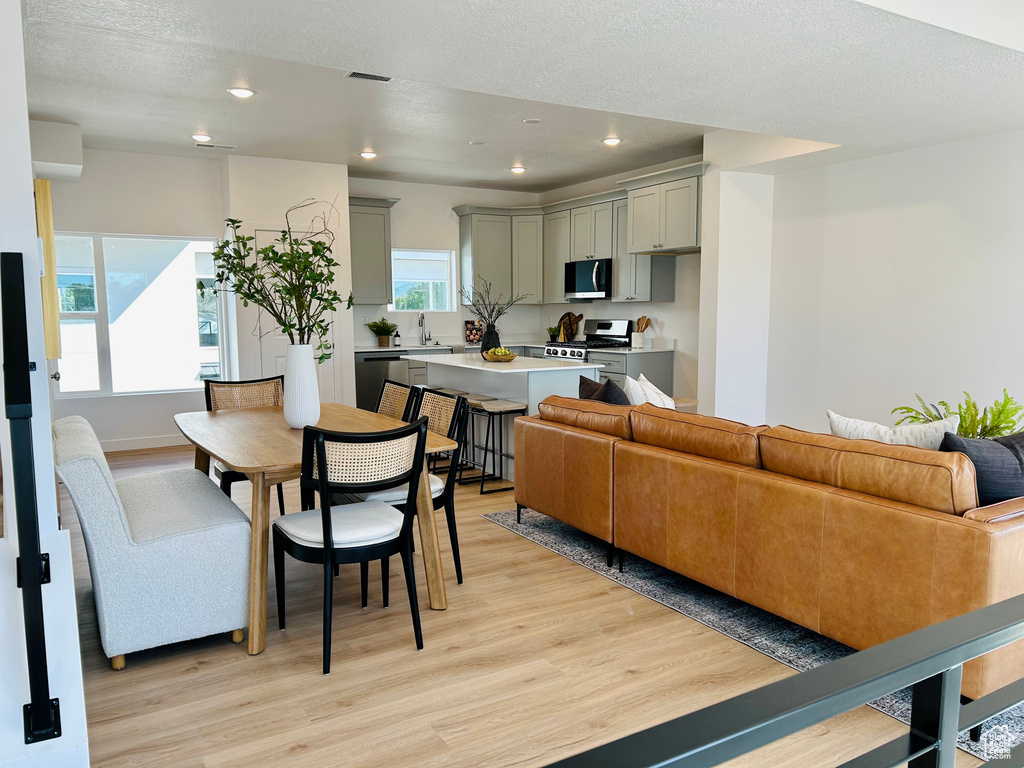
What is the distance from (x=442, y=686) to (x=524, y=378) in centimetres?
289

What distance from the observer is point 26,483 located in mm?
1464

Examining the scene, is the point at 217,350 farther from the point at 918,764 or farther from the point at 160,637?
the point at 918,764

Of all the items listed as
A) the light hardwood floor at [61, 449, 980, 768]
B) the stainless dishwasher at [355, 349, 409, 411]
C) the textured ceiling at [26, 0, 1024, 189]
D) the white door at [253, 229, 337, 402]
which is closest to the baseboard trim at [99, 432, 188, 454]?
the white door at [253, 229, 337, 402]

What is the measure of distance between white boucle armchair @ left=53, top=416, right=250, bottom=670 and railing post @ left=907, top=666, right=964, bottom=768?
2554 millimetres

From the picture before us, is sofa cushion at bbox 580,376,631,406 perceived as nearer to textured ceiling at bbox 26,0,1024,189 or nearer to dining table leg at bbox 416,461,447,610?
dining table leg at bbox 416,461,447,610

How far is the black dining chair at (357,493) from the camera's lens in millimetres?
2604

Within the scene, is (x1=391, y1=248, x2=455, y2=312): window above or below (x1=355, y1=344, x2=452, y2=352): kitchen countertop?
above

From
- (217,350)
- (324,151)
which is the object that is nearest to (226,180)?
(324,151)

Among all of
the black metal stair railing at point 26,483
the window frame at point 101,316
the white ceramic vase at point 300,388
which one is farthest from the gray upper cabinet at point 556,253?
the black metal stair railing at point 26,483

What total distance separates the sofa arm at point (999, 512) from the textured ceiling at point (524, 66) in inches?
70.2

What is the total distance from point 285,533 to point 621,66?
2.43 metres

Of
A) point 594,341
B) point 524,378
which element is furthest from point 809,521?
point 594,341

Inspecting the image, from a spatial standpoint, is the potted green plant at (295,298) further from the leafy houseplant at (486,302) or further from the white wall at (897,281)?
the leafy houseplant at (486,302)

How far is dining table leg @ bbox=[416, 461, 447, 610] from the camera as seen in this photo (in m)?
3.12
